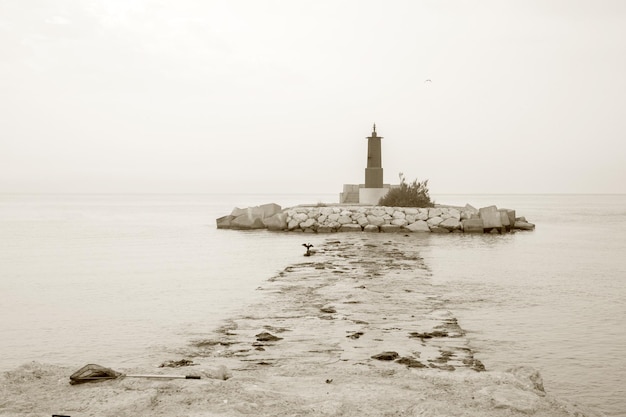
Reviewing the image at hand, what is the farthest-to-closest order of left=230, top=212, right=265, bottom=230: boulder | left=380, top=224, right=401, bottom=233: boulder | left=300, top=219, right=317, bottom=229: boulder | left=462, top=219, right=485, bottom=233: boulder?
left=230, top=212, right=265, bottom=230: boulder → left=300, top=219, right=317, bottom=229: boulder → left=462, top=219, right=485, bottom=233: boulder → left=380, top=224, right=401, bottom=233: boulder

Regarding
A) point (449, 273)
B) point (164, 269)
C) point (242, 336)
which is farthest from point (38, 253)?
point (242, 336)

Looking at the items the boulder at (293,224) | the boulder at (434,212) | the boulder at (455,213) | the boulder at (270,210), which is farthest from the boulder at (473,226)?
the boulder at (270,210)

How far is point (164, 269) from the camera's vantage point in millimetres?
16719

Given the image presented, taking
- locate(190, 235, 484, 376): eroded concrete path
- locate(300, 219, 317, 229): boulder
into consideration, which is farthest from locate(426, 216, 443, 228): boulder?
locate(190, 235, 484, 376): eroded concrete path

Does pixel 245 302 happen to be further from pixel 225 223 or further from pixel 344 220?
pixel 225 223

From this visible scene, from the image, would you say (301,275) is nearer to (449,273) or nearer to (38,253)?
(449,273)

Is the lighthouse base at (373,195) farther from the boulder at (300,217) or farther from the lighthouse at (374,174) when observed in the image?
the boulder at (300,217)

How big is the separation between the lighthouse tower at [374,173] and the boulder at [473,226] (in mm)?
5227

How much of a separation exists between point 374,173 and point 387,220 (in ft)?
17.5

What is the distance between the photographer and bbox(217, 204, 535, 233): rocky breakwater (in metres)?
29.3

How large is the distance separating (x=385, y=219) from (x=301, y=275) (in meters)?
16.6

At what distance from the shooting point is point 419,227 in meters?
29.3

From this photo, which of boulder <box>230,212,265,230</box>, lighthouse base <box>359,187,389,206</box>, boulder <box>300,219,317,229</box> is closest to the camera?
boulder <box>300,219,317,229</box>

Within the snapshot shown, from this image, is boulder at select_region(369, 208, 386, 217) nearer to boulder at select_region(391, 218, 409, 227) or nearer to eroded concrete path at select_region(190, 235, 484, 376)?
boulder at select_region(391, 218, 409, 227)
